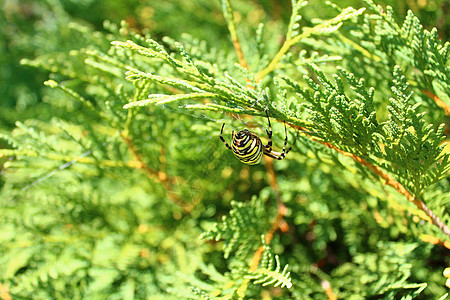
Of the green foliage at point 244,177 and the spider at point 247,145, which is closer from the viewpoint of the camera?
the green foliage at point 244,177

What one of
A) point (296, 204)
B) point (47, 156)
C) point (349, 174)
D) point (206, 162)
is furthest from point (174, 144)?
point (349, 174)

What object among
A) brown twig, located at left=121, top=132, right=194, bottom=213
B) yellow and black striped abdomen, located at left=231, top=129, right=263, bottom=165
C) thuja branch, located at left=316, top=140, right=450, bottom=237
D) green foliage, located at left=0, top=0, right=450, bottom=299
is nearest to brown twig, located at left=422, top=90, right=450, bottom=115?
green foliage, located at left=0, top=0, right=450, bottom=299

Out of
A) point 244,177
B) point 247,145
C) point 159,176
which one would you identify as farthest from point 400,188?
point 159,176

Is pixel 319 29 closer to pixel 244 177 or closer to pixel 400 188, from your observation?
pixel 400 188

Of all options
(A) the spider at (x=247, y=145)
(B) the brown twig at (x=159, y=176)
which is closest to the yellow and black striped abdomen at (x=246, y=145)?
(A) the spider at (x=247, y=145)

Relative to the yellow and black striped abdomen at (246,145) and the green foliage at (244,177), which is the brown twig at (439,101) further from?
the yellow and black striped abdomen at (246,145)

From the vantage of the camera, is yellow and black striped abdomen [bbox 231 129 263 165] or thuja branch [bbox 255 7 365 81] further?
yellow and black striped abdomen [bbox 231 129 263 165]

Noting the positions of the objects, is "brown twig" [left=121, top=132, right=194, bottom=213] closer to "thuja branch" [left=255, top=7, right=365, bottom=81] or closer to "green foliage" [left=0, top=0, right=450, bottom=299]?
"green foliage" [left=0, top=0, right=450, bottom=299]

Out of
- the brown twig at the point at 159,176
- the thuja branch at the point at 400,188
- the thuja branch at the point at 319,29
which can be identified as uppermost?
the thuja branch at the point at 319,29
